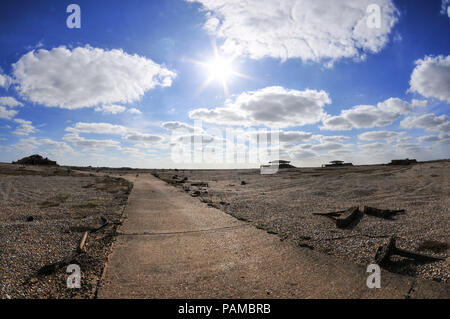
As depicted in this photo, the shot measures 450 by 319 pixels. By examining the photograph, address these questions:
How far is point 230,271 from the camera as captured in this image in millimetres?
5141

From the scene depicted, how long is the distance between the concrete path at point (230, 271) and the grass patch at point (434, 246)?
87.2 inches

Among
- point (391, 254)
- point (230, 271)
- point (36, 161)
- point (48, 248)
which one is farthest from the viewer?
point (36, 161)

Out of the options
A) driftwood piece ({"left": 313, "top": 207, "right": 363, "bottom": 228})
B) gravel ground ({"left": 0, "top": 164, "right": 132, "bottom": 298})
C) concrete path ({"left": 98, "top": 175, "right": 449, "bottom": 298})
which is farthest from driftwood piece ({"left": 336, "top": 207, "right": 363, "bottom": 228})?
gravel ground ({"left": 0, "top": 164, "right": 132, "bottom": 298})

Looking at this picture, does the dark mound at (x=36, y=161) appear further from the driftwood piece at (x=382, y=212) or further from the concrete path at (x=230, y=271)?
the driftwood piece at (x=382, y=212)

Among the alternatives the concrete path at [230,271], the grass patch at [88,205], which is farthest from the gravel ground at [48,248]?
the grass patch at [88,205]

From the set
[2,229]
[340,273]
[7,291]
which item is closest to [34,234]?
[2,229]

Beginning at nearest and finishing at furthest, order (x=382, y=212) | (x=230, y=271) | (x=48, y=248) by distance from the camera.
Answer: (x=230, y=271) → (x=48, y=248) → (x=382, y=212)

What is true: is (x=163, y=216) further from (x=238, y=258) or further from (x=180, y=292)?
(x=180, y=292)

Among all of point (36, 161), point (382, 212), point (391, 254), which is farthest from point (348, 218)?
point (36, 161)

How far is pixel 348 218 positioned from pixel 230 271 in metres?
6.29

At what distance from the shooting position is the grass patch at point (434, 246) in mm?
5898

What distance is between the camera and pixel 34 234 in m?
7.34

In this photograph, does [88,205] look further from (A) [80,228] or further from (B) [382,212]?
(B) [382,212]

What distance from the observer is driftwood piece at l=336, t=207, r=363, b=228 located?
877 cm
